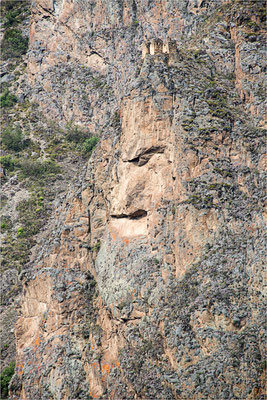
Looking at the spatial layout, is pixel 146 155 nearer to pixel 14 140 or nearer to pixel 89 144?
pixel 89 144

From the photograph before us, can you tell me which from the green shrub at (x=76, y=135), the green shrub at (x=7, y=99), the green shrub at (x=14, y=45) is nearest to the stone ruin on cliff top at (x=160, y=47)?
the green shrub at (x=76, y=135)

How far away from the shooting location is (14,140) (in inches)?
2945

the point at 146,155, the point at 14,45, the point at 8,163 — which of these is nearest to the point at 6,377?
the point at 146,155

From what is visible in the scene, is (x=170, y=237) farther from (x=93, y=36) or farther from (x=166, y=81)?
(x=93, y=36)

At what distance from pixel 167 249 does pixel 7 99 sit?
1796 inches

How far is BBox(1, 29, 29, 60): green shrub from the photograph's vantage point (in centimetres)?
8588

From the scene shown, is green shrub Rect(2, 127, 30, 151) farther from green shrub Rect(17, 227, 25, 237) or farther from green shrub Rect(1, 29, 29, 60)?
green shrub Rect(17, 227, 25, 237)

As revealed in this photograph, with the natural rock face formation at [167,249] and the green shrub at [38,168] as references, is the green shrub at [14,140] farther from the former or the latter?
the natural rock face formation at [167,249]

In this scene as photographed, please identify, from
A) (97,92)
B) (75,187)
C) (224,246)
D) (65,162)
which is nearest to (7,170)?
(65,162)

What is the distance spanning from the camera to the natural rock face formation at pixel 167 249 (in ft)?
118

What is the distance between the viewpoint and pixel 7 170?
236 feet

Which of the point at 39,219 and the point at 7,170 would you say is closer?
the point at 39,219

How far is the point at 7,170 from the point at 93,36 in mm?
16403

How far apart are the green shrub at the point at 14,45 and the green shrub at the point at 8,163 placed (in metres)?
17.2
